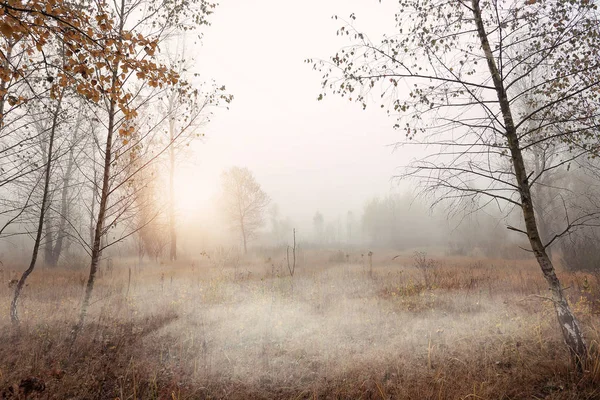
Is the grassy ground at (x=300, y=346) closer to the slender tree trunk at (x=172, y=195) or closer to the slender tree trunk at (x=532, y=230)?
the slender tree trunk at (x=532, y=230)

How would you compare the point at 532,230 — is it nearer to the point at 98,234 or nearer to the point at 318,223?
the point at 98,234

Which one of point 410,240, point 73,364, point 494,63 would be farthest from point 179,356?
point 410,240

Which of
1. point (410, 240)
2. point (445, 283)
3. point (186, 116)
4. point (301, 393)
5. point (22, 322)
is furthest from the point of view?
point (410, 240)

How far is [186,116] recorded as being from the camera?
16.7 feet

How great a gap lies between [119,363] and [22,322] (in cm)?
328

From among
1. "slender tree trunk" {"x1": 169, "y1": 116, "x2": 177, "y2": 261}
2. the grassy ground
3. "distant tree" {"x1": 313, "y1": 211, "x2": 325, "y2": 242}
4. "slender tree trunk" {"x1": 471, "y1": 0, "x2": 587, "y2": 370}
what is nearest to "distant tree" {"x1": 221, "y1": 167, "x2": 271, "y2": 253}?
"slender tree trunk" {"x1": 169, "y1": 116, "x2": 177, "y2": 261}

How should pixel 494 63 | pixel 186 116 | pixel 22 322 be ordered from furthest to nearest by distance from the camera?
pixel 22 322, pixel 186 116, pixel 494 63

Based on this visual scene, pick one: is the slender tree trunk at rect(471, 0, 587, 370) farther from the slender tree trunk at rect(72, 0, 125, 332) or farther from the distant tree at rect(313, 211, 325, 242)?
the distant tree at rect(313, 211, 325, 242)

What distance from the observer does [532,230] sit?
3.85 metres

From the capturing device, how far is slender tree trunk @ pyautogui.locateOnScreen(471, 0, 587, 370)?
11.8 ft

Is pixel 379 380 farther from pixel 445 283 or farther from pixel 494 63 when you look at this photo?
pixel 445 283

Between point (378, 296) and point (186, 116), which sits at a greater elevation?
point (186, 116)

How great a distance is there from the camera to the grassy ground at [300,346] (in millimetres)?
3711

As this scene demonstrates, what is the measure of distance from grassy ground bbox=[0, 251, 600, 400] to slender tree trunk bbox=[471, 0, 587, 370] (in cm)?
28
